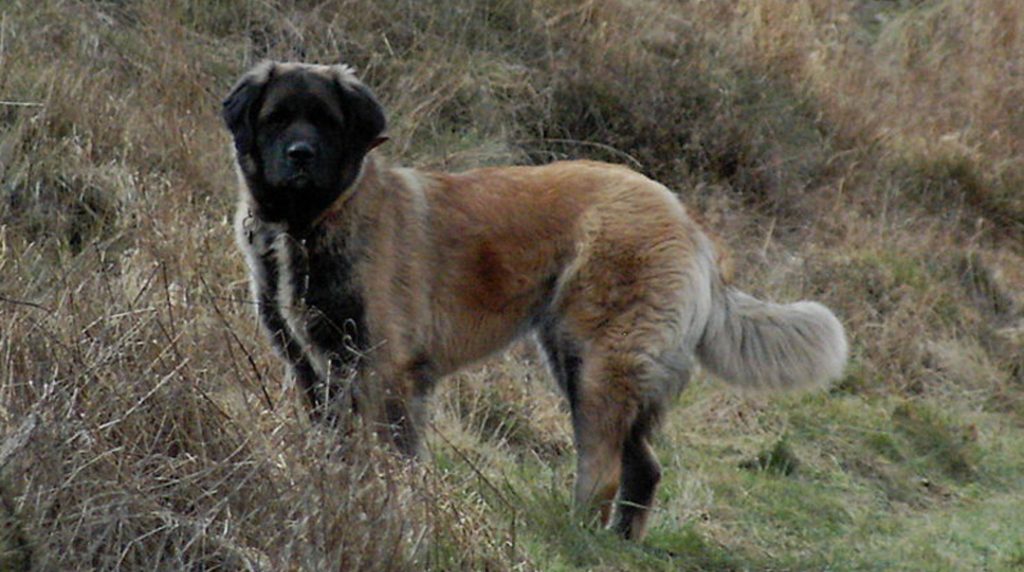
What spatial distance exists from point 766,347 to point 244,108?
7.74 feet

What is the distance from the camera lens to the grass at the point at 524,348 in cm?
469

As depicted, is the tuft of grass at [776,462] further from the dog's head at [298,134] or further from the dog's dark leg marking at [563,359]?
the dog's head at [298,134]

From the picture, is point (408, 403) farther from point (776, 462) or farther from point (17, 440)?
point (776, 462)

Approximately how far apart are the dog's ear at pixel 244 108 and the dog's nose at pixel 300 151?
249 millimetres

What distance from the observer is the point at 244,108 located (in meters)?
6.19

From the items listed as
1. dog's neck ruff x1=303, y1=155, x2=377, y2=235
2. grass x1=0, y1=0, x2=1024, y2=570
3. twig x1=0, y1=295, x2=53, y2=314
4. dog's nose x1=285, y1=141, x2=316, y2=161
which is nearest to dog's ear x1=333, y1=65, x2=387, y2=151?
dog's neck ruff x1=303, y1=155, x2=377, y2=235

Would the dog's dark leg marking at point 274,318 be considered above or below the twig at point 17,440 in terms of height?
below

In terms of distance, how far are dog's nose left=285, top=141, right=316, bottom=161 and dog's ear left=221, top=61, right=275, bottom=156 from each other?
249mm

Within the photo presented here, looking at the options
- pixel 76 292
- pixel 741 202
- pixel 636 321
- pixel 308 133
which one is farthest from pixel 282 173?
pixel 741 202

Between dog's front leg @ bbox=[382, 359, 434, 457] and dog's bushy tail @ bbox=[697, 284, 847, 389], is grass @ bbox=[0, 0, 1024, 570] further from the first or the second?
dog's bushy tail @ bbox=[697, 284, 847, 389]

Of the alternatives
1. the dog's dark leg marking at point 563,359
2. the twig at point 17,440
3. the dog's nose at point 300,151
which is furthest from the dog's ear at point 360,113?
the twig at point 17,440

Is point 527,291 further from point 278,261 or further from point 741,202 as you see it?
point 741,202

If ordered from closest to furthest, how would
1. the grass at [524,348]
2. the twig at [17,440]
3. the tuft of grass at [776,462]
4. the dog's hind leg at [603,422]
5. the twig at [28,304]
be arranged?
the twig at [17,440] < the grass at [524,348] < the twig at [28,304] < the dog's hind leg at [603,422] < the tuft of grass at [776,462]

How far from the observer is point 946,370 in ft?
33.8
